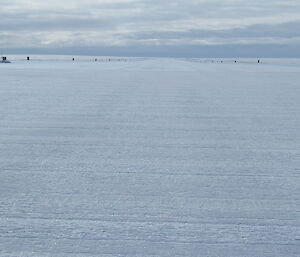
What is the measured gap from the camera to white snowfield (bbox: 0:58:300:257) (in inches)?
104

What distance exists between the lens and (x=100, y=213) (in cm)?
307

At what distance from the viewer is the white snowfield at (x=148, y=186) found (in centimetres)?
263

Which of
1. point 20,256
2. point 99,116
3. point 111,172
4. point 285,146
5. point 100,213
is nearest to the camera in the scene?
point 20,256

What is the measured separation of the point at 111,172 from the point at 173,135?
2009 millimetres

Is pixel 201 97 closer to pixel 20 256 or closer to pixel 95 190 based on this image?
pixel 95 190

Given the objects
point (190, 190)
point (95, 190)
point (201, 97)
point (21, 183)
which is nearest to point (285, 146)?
point (190, 190)

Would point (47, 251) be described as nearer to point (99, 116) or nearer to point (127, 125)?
point (127, 125)

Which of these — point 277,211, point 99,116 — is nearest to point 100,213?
point 277,211

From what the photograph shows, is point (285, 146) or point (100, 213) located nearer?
point (100, 213)

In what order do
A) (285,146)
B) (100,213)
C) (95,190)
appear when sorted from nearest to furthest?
1. (100,213)
2. (95,190)
3. (285,146)

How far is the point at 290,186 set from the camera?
12.3ft

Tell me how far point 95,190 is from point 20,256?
120 centimetres

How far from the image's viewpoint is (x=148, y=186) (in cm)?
371

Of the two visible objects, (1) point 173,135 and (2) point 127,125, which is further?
(2) point 127,125
